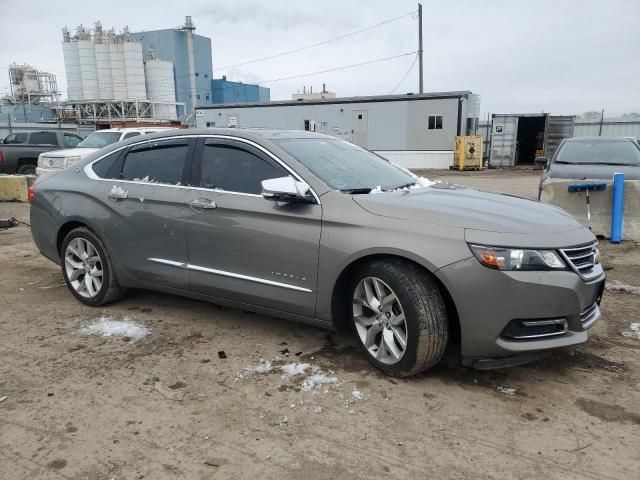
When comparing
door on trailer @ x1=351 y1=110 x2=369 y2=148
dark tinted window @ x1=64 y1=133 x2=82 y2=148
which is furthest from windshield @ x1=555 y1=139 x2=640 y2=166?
door on trailer @ x1=351 y1=110 x2=369 y2=148

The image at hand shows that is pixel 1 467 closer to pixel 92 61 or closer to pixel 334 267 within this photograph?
pixel 334 267

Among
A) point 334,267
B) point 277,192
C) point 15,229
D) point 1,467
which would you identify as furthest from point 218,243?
point 15,229

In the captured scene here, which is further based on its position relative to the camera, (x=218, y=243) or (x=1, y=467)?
(x=218, y=243)

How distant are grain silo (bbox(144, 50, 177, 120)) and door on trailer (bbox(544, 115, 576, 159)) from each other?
37.6 metres

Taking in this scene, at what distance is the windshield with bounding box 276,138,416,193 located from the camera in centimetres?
369

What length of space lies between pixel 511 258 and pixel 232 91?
63303 millimetres

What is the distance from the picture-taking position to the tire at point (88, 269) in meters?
4.62

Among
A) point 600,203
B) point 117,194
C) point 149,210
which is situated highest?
point 117,194

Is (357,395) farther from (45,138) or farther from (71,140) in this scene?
(71,140)

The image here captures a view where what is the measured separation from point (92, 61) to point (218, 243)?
52050 millimetres

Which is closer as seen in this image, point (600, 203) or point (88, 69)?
point (600, 203)

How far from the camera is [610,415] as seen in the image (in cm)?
289

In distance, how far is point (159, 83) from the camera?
5134cm

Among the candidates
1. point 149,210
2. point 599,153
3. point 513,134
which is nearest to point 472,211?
point 149,210
